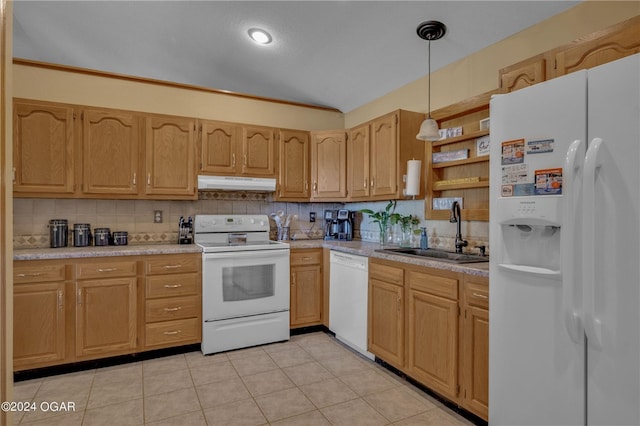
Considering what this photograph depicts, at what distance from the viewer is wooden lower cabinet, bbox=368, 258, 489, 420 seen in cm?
199

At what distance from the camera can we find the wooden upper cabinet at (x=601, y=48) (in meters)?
1.62

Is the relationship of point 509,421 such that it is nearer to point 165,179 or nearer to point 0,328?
point 0,328

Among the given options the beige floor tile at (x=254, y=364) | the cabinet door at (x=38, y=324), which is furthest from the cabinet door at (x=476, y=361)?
the cabinet door at (x=38, y=324)

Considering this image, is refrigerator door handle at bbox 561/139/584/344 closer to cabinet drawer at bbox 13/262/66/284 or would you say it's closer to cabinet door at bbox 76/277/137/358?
cabinet door at bbox 76/277/137/358

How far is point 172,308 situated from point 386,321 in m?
1.79

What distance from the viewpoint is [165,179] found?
3314mm

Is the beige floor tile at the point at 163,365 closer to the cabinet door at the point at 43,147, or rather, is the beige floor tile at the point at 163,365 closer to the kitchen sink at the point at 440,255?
the cabinet door at the point at 43,147

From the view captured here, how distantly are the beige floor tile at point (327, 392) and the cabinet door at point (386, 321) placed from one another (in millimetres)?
416

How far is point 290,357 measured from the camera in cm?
304

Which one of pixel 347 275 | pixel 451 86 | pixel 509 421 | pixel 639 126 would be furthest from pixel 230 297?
pixel 639 126

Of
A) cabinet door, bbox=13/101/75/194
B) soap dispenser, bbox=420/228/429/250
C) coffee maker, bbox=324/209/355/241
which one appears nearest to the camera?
cabinet door, bbox=13/101/75/194

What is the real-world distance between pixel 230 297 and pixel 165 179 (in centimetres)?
124

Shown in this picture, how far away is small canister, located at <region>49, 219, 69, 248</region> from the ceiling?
1.48m

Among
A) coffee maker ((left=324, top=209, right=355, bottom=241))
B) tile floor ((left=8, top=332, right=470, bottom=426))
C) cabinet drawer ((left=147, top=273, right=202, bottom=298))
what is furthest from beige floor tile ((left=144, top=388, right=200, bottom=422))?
coffee maker ((left=324, top=209, right=355, bottom=241))
